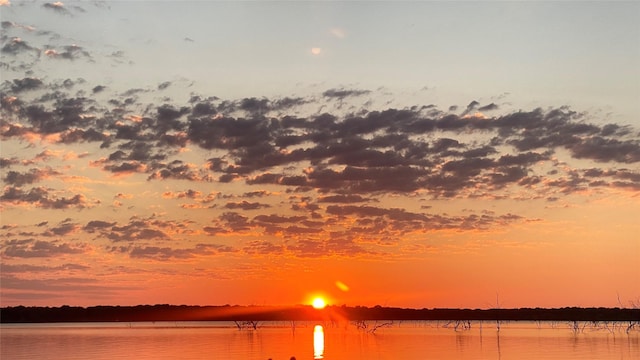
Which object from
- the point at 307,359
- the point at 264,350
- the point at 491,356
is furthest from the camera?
the point at 264,350

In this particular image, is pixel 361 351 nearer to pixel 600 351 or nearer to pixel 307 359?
pixel 307 359

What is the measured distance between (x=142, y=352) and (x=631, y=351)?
57.7m

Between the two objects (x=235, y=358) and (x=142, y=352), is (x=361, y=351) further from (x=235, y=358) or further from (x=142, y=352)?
(x=142, y=352)

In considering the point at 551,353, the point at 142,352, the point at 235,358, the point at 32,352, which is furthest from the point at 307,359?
the point at 32,352

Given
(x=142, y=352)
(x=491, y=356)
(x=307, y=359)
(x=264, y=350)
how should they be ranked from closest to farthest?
(x=307, y=359)
(x=491, y=356)
(x=142, y=352)
(x=264, y=350)

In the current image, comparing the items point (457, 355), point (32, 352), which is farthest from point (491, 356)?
point (32, 352)

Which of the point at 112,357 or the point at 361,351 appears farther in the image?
the point at 361,351

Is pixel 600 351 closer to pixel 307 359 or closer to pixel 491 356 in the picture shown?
pixel 491 356

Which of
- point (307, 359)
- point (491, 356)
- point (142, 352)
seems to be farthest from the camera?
point (142, 352)

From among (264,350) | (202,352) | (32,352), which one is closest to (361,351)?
(264,350)

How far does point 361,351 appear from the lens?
90375mm

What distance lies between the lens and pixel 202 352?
292 feet

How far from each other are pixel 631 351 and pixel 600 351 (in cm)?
417

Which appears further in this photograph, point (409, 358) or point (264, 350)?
point (264, 350)
